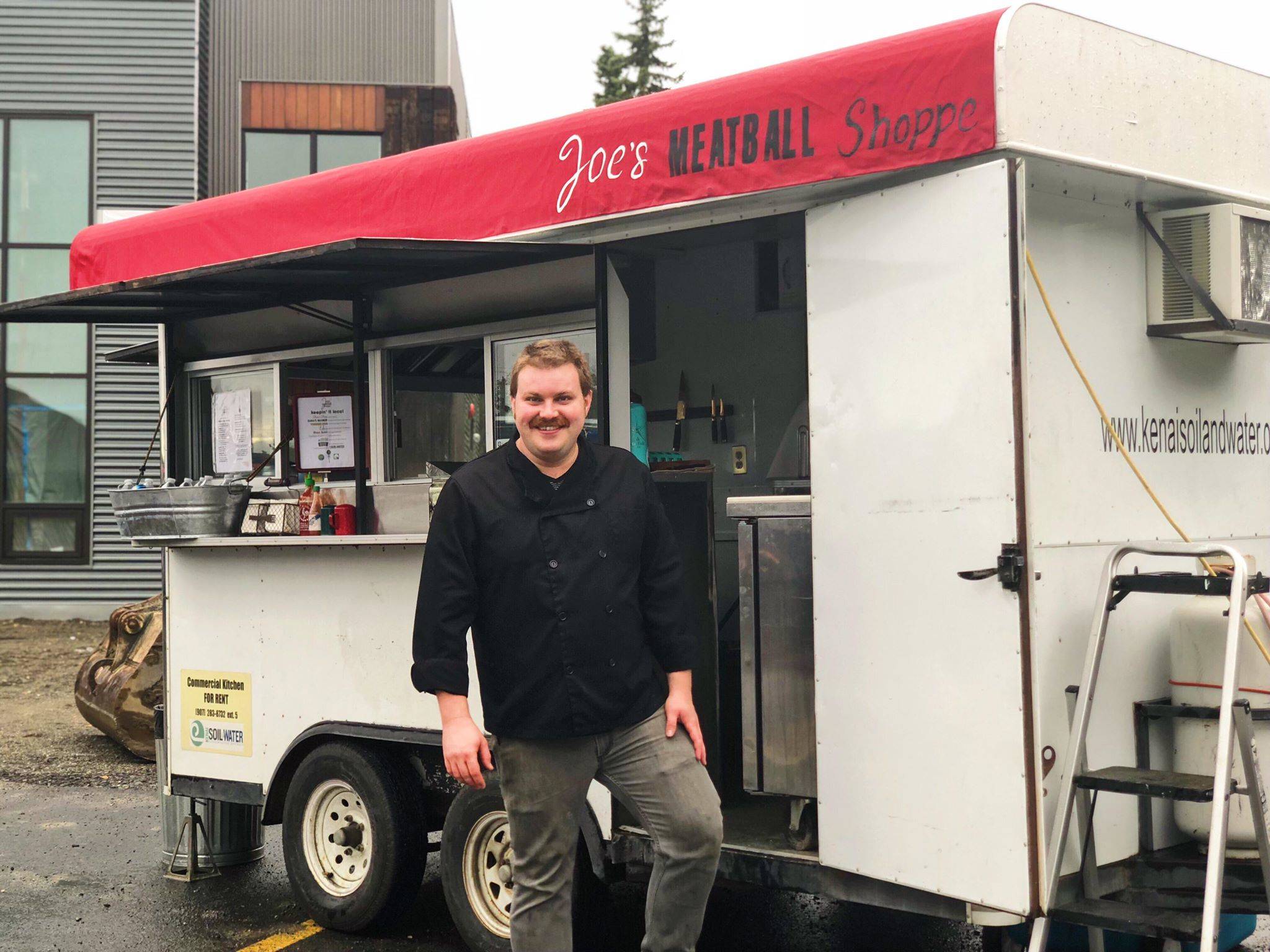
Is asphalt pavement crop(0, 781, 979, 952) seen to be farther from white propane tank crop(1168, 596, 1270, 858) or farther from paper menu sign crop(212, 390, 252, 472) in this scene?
paper menu sign crop(212, 390, 252, 472)

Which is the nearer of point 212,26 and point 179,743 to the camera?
point 179,743

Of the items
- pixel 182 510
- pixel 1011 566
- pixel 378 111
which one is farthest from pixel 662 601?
pixel 378 111

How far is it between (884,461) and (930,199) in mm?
775

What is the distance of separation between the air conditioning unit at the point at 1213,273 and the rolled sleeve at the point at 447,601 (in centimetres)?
238

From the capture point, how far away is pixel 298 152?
2089 centimetres

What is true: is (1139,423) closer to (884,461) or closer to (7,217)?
(884,461)

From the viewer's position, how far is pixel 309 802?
6070mm

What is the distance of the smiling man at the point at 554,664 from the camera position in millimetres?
3959

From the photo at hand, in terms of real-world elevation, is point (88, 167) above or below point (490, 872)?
above

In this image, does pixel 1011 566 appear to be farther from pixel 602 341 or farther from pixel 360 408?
pixel 360 408

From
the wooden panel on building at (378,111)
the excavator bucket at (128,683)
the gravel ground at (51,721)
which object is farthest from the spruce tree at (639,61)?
the excavator bucket at (128,683)

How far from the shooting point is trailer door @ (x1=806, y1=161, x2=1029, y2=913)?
4.06 metres

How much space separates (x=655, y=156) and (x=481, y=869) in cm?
266

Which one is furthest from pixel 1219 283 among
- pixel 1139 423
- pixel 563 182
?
pixel 563 182
